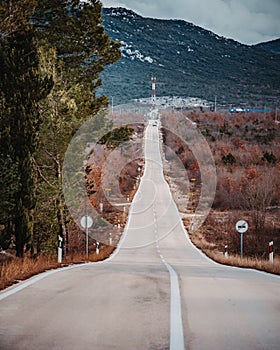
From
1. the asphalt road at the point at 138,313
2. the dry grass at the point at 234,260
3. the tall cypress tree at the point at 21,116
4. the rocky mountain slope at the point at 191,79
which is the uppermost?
the rocky mountain slope at the point at 191,79

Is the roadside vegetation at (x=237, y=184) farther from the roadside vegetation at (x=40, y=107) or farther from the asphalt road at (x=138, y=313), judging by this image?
the roadside vegetation at (x=40, y=107)

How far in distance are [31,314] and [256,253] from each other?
27.9 m

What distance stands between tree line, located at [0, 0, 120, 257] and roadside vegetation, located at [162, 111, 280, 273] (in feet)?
25.5

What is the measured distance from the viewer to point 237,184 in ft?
180

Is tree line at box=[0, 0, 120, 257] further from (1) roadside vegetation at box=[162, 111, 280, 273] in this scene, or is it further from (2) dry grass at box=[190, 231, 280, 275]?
(1) roadside vegetation at box=[162, 111, 280, 273]

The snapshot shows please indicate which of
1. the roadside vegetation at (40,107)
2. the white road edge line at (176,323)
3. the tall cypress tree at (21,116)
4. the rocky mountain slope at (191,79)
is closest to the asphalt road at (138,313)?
the white road edge line at (176,323)

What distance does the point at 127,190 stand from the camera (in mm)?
63594

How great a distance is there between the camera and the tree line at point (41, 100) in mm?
17531

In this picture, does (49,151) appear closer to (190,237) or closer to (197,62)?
(190,237)

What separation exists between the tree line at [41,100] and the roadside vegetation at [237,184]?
778 cm

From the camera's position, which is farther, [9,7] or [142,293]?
[9,7]

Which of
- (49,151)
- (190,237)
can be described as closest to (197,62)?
(190,237)

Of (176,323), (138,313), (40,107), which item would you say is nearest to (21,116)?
(40,107)

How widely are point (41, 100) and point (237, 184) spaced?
1461 inches
